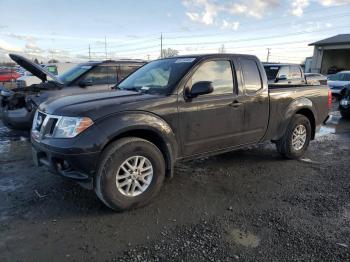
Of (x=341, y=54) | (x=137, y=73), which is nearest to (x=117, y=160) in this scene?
(x=137, y=73)

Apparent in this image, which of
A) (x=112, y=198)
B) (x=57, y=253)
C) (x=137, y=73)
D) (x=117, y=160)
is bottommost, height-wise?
(x=57, y=253)

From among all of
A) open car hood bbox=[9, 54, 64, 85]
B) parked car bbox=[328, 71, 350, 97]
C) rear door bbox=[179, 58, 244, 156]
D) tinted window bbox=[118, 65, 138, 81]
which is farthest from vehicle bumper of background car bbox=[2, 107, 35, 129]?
parked car bbox=[328, 71, 350, 97]

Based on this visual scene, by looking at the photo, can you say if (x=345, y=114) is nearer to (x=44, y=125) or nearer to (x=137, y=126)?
(x=137, y=126)

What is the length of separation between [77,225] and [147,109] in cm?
153

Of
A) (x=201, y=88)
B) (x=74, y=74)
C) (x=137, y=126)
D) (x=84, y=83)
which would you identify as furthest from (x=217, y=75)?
(x=74, y=74)

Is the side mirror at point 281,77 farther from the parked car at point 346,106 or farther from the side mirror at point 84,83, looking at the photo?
the side mirror at point 84,83

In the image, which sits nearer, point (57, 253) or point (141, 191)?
point (57, 253)

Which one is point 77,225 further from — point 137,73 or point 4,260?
point 137,73

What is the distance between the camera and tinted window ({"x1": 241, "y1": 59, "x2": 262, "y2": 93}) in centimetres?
503

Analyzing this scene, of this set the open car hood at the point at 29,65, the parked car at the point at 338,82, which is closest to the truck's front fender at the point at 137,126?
the open car hood at the point at 29,65

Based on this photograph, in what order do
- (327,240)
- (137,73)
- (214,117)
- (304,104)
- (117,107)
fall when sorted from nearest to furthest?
1. (327,240)
2. (117,107)
3. (214,117)
4. (137,73)
5. (304,104)

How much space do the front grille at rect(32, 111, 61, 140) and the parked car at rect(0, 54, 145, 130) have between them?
1.41 meters

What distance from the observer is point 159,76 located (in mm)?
4707

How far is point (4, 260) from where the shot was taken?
9.50 feet
